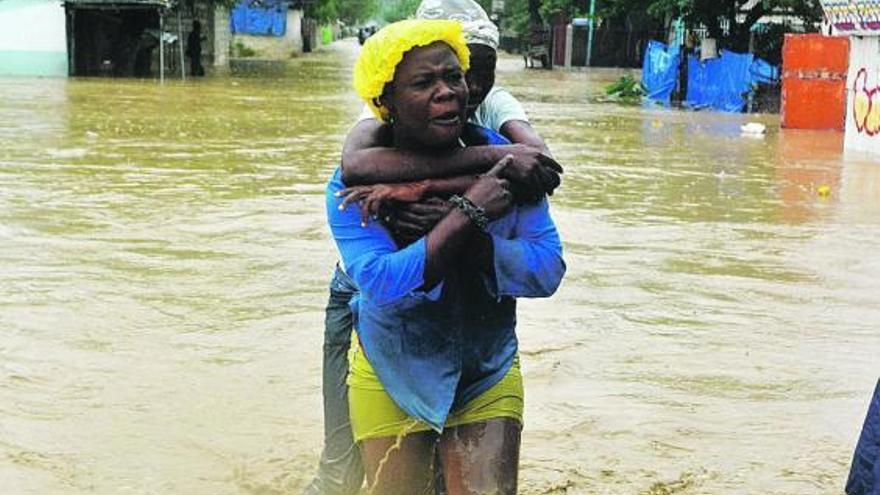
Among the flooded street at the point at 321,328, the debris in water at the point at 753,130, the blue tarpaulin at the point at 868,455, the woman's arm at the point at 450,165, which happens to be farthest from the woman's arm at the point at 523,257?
the debris in water at the point at 753,130

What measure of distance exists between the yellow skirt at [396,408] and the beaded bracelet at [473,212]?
453mm

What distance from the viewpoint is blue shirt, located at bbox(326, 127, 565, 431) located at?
2.84 meters

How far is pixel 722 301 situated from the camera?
769cm

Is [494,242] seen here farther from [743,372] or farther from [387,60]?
[743,372]

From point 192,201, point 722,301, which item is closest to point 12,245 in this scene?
point 192,201

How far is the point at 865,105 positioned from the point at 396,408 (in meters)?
16.1

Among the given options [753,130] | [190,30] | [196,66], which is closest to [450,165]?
[753,130]

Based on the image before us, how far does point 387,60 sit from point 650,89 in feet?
98.8

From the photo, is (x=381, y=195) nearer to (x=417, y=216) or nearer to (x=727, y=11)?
(x=417, y=216)

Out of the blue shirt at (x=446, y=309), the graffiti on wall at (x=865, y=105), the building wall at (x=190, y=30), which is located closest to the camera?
the blue shirt at (x=446, y=309)

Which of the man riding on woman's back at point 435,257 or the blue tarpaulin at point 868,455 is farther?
the blue tarpaulin at point 868,455

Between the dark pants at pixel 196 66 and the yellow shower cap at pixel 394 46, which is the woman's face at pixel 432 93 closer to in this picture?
the yellow shower cap at pixel 394 46

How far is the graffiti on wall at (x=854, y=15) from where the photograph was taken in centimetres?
1702

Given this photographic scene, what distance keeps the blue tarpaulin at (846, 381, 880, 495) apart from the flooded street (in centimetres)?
87
